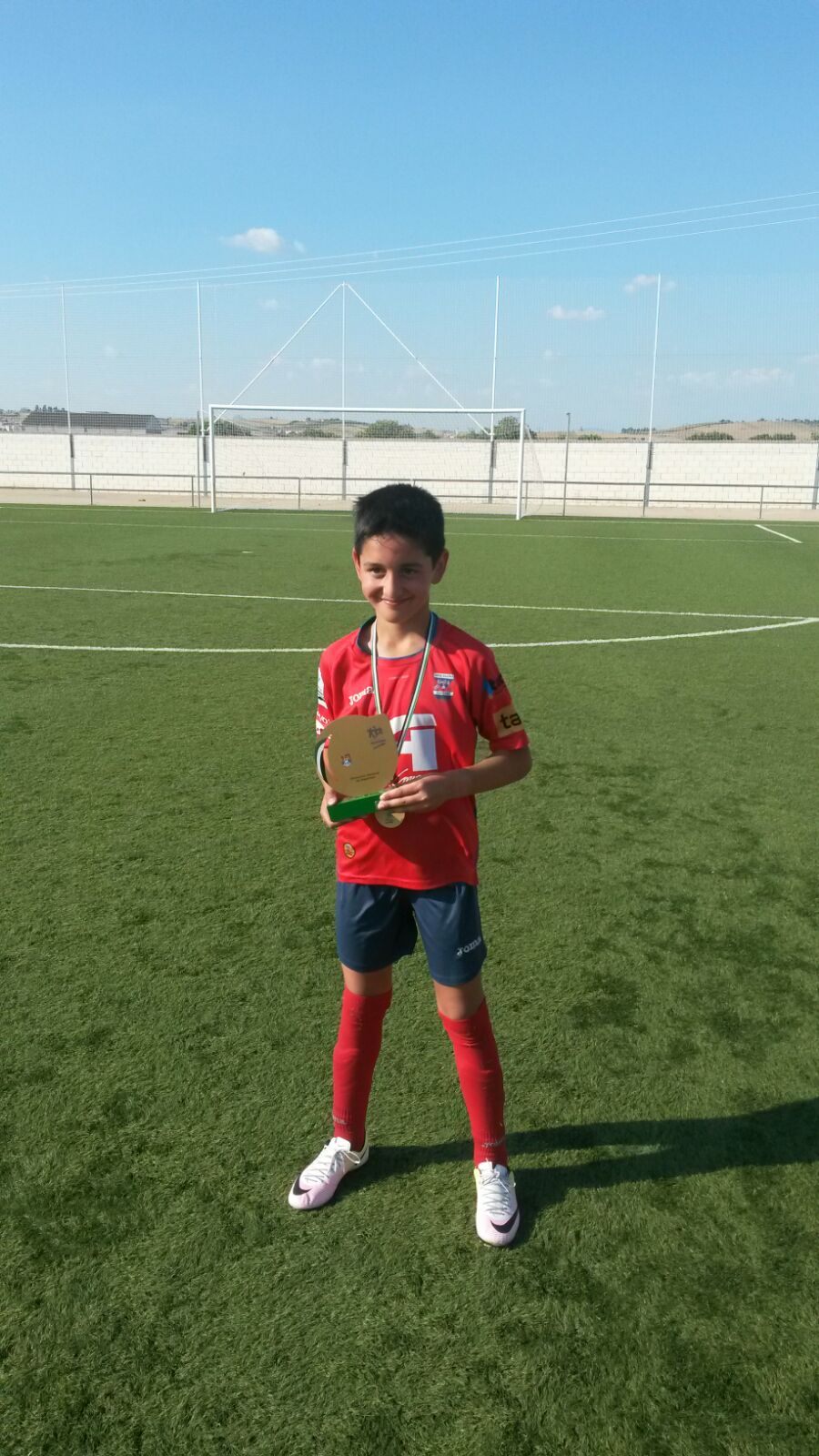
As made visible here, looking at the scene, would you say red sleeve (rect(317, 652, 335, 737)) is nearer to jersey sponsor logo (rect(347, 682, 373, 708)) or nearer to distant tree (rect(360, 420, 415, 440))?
jersey sponsor logo (rect(347, 682, 373, 708))

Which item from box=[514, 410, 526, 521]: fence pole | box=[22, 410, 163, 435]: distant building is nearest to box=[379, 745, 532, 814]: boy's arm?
box=[514, 410, 526, 521]: fence pole

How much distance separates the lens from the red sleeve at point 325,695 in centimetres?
219

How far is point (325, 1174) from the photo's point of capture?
2314 millimetres

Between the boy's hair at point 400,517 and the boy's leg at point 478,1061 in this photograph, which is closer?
the boy's hair at point 400,517

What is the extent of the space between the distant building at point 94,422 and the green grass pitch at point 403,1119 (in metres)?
34.1

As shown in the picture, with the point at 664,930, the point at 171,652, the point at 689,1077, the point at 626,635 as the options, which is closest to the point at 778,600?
the point at 626,635

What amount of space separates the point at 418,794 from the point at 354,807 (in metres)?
0.13

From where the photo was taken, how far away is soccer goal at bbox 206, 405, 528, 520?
31.2 metres

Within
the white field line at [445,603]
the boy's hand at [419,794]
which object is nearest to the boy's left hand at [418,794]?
the boy's hand at [419,794]

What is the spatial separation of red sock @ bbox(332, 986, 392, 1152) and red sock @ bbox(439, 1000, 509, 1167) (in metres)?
0.18

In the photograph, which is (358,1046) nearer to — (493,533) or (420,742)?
(420,742)

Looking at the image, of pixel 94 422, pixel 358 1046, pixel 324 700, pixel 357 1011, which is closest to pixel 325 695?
pixel 324 700

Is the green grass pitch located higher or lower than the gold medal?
lower

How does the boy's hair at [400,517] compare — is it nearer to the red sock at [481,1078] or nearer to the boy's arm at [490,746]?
the boy's arm at [490,746]
